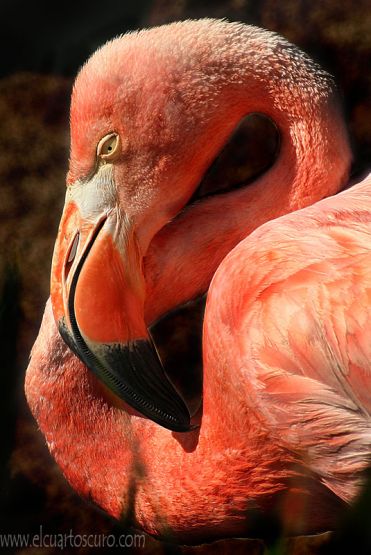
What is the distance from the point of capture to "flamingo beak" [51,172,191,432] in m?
1.59

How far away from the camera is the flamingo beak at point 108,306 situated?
159 centimetres

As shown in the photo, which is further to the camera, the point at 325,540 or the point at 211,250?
the point at 325,540

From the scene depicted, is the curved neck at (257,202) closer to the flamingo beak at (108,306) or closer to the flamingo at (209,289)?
the flamingo at (209,289)

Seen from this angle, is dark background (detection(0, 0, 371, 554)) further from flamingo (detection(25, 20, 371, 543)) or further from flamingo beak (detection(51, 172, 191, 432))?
flamingo beak (detection(51, 172, 191, 432))

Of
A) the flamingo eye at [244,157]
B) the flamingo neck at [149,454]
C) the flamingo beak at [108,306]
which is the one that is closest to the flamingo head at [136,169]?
the flamingo beak at [108,306]

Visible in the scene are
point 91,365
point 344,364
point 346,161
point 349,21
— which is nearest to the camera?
point 344,364

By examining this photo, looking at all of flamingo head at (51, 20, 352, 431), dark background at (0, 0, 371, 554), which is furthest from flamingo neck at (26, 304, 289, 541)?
dark background at (0, 0, 371, 554)

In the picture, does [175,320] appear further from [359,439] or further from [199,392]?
[359,439]

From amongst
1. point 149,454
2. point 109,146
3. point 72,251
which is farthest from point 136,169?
point 149,454

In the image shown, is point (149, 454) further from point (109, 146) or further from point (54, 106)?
point (54, 106)

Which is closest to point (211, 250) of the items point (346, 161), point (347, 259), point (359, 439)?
point (346, 161)

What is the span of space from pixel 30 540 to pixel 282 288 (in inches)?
51.9

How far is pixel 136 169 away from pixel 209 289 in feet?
1.01

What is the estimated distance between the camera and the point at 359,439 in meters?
1.36
